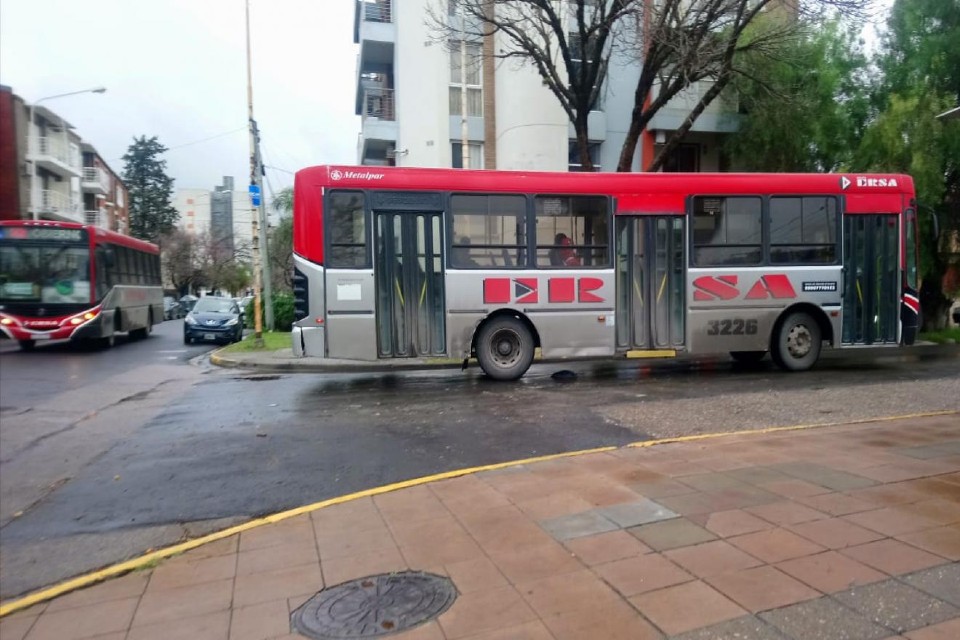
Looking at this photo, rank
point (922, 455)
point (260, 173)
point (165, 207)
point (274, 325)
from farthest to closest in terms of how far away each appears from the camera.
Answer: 1. point (165, 207)
2. point (274, 325)
3. point (260, 173)
4. point (922, 455)

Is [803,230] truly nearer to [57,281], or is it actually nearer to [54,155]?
[57,281]

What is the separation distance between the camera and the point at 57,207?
3753 cm

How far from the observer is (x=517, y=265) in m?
10.8

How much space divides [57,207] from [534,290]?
36806mm

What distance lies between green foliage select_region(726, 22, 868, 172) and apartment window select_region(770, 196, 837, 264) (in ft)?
25.1

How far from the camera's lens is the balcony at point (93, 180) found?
4575 centimetres

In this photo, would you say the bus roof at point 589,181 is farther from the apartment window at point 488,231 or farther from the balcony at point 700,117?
the balcony at point 700,117

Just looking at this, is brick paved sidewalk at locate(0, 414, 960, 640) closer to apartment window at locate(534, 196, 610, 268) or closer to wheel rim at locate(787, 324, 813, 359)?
apartment window at locate(534, 196, 610, 268)

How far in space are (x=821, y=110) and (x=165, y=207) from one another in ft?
189

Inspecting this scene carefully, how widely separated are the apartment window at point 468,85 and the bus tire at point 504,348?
44.1 ft

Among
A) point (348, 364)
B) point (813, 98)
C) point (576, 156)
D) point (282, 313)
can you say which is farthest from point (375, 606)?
point (282, 313)

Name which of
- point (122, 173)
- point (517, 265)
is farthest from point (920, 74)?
point (122, 173)

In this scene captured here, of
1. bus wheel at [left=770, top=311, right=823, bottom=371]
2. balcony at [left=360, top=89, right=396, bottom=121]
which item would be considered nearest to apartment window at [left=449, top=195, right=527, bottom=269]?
bus wheel at [left=770, top=311, right=823, bottom=371]

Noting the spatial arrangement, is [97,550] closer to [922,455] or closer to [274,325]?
[922,455]
